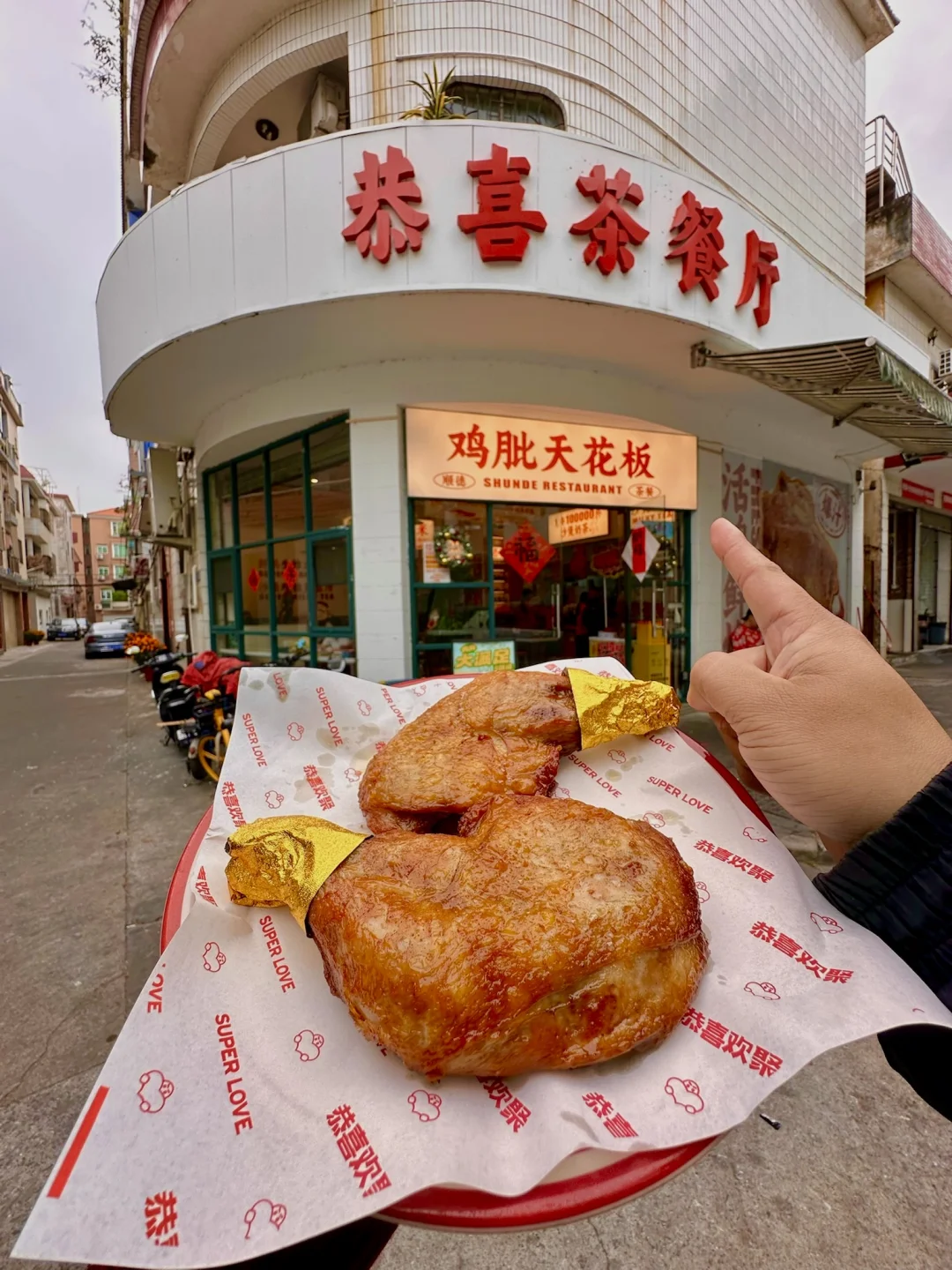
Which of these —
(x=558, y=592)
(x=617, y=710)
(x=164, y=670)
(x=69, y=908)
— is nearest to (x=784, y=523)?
(x=558, y=592)

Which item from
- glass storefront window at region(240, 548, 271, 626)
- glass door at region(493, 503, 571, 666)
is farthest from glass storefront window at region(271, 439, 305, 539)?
glass door at region(493, 503, 571, 666)

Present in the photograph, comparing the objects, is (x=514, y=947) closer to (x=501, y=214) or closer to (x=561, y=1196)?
(x=561, y=1196)

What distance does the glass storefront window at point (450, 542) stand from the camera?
232 inches

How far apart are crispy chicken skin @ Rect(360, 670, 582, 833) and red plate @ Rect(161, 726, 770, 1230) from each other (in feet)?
2.19

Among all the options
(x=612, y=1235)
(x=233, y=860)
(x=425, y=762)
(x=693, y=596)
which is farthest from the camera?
(x=693, y=596)

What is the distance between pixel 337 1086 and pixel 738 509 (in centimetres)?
798

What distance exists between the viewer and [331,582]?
20.9ft

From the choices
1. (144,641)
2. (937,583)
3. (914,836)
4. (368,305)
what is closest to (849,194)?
(368,305)

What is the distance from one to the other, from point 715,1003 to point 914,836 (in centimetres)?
49

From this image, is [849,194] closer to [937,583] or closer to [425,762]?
[937,583]

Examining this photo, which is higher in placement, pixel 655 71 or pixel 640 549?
pixel 655 71

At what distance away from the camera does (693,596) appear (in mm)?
7234

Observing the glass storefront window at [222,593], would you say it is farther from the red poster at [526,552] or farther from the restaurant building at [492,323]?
the red poster at [526,552]

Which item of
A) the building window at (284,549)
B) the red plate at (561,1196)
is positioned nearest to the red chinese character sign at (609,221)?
the building window at (284,549)
